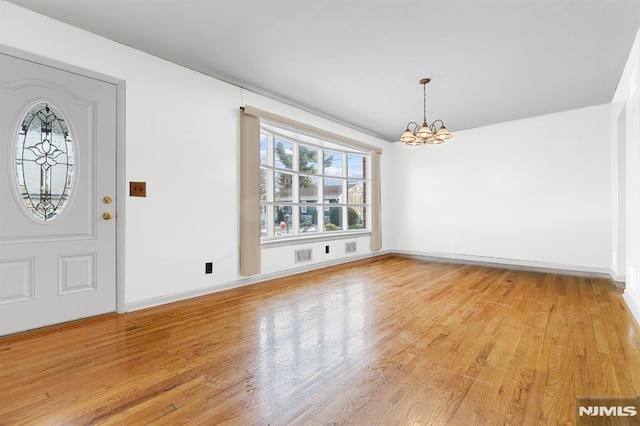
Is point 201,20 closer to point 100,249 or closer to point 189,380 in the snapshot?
point 100,249

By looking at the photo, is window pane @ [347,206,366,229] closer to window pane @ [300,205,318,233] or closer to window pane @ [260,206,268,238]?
window pane @ [300,205,318,233]

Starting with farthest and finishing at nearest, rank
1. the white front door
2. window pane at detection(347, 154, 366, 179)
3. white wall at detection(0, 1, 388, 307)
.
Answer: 1. window pane at detection(347, 154, 366, 179)
2. white wall at detection(0, 1, 388, 307)
3. the white front door

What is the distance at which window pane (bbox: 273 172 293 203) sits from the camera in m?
4.66

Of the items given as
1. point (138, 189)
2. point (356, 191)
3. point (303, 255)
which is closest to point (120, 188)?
point (138, 189)

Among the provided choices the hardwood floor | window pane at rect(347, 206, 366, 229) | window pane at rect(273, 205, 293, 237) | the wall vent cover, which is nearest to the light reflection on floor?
the hardwood floor

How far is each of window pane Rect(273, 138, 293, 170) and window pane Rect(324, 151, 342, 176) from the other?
91 cm

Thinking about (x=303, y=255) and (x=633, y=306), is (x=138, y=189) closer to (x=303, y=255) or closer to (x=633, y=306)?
(x=303, y=255)

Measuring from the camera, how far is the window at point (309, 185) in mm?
4543

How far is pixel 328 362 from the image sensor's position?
1.94m

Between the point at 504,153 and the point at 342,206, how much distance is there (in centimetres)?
314

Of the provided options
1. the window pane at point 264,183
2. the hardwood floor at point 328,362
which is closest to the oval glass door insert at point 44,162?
the hardwood floor at point 328,362

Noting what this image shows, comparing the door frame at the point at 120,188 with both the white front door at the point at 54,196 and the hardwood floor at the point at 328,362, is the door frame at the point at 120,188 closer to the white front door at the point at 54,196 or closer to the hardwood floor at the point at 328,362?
the white front door at the point at 54,196

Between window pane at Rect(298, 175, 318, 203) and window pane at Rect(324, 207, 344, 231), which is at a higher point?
window pane at Rect(298, 175, 318, 203)

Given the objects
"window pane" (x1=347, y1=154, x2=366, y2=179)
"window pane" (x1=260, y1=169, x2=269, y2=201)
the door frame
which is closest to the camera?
the door frame
